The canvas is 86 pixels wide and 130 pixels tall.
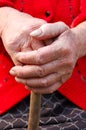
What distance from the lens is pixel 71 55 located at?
1.08 metres

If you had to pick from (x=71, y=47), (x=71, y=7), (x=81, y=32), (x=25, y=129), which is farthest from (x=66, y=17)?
(x=25, y=129)

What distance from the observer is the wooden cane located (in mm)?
1108

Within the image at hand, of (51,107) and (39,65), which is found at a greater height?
(39,65)

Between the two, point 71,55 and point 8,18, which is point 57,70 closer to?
point 71,55

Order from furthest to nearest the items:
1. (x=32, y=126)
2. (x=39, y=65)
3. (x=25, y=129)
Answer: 1. (x=25, y=129)
2. (x=32, y=126)
3. (x=39, y=65)

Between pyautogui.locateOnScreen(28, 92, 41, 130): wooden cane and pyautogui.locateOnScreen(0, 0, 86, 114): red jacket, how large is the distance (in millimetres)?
180

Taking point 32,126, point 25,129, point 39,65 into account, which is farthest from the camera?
point 25,129

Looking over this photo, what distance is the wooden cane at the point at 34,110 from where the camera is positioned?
111cm

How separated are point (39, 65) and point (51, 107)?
32 centimetres

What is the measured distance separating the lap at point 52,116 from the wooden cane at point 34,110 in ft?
0.36

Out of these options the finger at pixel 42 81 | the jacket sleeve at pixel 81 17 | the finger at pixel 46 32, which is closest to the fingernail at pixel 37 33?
the finger at pixel 46 32

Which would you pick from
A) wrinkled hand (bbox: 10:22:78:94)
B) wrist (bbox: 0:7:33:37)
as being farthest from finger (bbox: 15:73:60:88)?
wrist (bbox: 0:7:33:37)

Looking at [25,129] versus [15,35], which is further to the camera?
[25,129]

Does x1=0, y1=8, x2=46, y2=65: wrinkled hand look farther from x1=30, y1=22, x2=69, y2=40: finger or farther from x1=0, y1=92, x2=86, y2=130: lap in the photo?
x1=0, y1=92, x2=86, y2=130: lap
